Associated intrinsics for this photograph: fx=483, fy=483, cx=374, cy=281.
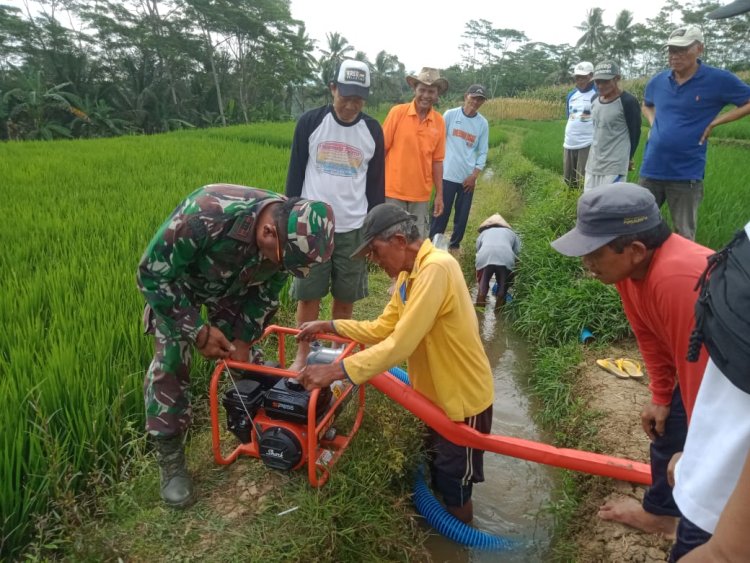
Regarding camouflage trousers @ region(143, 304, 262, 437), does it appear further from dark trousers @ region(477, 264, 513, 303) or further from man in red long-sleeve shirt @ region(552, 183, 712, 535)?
dark trousers @ region(477, 264, 513, 303)

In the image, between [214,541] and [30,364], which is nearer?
[214,541]

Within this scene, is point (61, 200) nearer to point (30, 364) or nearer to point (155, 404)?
point (30, 364)

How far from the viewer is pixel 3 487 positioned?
77.5 inches

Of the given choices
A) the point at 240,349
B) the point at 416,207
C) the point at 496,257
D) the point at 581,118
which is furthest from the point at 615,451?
the point at 581,118

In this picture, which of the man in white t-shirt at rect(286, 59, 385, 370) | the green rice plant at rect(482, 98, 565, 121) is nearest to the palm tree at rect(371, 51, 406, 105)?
the green rice plant at rect(482, 98, 565, 121)

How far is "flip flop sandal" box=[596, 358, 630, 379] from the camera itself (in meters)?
3.39

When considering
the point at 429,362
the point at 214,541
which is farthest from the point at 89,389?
the point at 429,362

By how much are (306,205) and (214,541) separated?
57.9 inches

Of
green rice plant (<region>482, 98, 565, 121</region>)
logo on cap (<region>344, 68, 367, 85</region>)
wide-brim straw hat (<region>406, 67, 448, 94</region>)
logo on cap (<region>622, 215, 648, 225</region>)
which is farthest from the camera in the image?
green rice plant (<region>482, 98, 565, 121</region>)

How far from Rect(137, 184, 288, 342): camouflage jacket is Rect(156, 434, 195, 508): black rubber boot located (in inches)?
20.6

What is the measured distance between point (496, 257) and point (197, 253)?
3.40 meters

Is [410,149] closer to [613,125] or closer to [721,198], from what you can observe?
[613,125]

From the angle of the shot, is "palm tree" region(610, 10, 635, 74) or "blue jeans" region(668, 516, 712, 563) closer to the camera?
"blue jeans" region(668, 516, 712, 563)

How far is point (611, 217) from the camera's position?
5.34 feet
